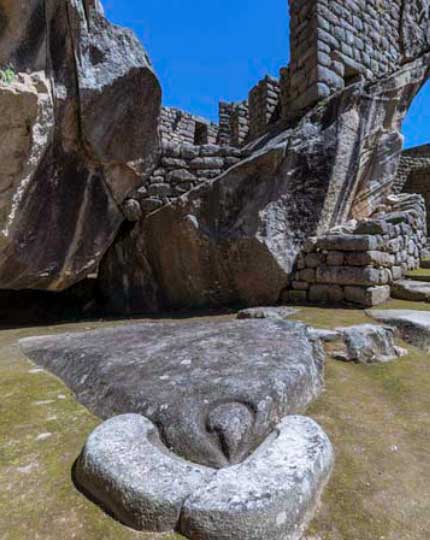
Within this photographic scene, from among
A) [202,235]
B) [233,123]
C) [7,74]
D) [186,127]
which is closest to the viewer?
[7,74]

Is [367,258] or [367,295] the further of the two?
[367,258]

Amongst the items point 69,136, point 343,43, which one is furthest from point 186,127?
point 69,136

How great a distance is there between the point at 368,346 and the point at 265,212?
2.63 metres

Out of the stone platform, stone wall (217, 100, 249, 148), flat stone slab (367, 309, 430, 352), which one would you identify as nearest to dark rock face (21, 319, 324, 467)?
the stone platform

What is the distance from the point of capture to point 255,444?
1.38m

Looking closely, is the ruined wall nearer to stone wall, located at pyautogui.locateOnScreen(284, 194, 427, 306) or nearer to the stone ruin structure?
the stone ruin structure

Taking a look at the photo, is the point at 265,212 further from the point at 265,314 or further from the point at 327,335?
the point at 327,335

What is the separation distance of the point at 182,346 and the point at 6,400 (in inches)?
45.1

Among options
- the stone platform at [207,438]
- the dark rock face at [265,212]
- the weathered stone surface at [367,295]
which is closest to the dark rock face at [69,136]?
the dark rock face at [265,212]

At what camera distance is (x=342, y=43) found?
18.6ft

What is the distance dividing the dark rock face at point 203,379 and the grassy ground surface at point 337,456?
0.17 m

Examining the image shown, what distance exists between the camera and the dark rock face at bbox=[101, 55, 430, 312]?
482 cm

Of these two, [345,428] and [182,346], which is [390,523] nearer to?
[345,428]

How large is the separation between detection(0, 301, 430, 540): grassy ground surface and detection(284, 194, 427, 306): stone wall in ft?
6.14
